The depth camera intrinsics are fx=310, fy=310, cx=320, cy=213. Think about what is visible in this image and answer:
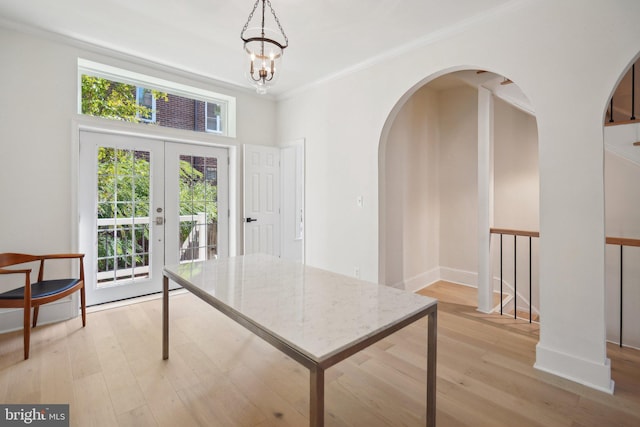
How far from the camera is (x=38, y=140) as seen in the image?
2.92 metres

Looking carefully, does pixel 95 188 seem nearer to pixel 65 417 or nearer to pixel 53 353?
pixel 53 353

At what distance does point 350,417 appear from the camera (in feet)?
5.65

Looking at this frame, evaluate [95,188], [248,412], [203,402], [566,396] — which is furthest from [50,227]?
[566,396]

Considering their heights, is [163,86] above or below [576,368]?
above

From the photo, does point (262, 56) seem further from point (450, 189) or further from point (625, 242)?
point (450, 189)

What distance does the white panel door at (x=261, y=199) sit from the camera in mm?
4328

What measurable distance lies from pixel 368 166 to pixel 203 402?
2631 millimetres

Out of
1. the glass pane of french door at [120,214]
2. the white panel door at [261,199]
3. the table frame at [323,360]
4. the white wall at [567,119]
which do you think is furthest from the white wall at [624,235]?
the glass pane of french door at [120,214]

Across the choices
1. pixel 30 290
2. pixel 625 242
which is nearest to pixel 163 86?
pixel 30 290

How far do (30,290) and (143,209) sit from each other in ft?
4.78

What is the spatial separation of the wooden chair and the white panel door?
6.37ft

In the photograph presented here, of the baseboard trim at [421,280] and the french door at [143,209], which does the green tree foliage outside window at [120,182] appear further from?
the baseboard trim at [421,280]

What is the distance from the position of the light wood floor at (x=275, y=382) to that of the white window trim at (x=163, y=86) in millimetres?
2418

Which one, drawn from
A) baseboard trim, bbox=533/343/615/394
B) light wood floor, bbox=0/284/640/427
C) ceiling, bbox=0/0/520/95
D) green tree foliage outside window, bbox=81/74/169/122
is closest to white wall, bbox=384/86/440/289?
ceiling, bbox=0/0/520/95
